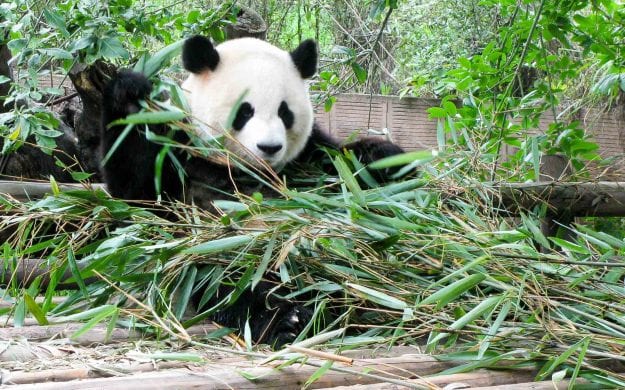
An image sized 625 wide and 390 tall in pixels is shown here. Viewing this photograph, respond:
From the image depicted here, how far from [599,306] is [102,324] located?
1.39m

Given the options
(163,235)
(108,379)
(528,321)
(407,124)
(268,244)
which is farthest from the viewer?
(407,124)

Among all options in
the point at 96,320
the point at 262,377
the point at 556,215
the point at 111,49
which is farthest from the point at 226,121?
the point at 556,215

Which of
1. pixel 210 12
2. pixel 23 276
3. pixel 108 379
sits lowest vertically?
pixel 23 276

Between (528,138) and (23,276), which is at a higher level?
(528,138)

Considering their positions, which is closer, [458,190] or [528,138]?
[458,190]

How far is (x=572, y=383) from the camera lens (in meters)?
1.61

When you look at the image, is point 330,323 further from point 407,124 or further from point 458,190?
point 407,124

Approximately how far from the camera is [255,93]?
10.2 feet

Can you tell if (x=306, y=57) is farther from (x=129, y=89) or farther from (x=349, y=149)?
(x=129, y=89)

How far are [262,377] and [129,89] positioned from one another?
1.41 meters

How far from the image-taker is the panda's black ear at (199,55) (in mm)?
3057

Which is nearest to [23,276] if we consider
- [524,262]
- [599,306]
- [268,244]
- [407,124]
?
[268,244]

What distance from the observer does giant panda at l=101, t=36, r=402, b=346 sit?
285 cm

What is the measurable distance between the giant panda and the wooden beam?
55cm
